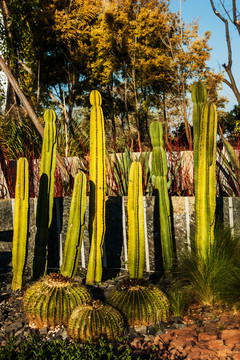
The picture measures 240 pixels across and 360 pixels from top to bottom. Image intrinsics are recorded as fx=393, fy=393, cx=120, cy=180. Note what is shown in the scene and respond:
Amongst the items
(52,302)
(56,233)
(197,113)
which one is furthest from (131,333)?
(56,233)

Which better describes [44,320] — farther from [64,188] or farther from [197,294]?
[64,188]

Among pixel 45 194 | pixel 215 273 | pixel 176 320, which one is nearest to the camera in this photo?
pixel 176 320

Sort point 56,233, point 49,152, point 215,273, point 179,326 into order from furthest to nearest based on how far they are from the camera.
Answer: point 56,233, point 49,152, point 215,273, point 179,326

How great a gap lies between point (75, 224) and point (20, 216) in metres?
0.66

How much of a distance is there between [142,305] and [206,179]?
129cm

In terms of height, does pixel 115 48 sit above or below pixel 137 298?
above

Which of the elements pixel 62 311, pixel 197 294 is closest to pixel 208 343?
pixel 197 294

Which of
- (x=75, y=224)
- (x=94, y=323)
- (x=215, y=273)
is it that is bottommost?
(x=94, y=323)

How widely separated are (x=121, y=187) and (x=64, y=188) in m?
1.21

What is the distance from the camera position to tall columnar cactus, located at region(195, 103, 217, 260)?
364 cm

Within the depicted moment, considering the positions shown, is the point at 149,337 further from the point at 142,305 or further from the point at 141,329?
the point at 142,305

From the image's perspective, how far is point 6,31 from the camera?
A: 12.3 meters

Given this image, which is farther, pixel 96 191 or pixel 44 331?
pixel 96 191

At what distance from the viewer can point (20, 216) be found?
4008 millimetres
